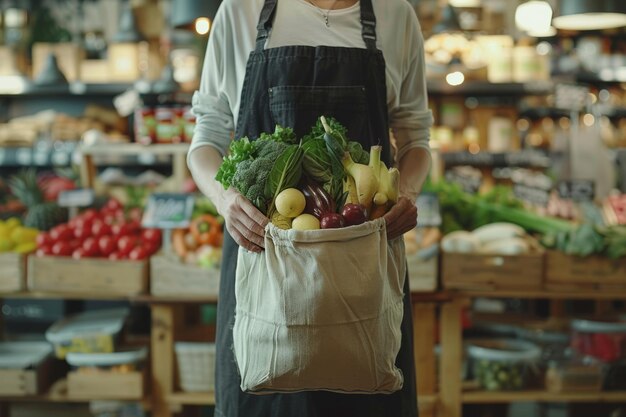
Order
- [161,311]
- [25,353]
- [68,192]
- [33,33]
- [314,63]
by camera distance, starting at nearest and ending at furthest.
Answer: [314,63] → [161,311] → [25,353] → [68,192] → [33,33]

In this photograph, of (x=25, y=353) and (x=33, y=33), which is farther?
(x=33, y=33)

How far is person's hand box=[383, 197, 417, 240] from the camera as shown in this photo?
58.5 inches

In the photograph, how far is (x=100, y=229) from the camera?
11.4 feet

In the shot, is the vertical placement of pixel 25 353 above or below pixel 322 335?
below

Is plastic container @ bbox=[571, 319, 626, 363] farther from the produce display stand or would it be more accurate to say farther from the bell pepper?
the bell pepper

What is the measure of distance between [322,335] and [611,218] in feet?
A: 10.4

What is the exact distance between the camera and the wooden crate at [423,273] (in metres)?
3.16

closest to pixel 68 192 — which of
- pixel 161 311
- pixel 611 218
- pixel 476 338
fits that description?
pixel 161 311

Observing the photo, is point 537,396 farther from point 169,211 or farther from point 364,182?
point 364,182

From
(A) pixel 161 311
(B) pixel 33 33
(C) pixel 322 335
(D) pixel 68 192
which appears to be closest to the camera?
(C) pixel 322 335

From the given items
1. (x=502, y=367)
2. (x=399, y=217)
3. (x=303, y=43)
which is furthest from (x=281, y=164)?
(x=502, y=367)

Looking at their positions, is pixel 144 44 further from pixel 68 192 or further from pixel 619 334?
pixel 619 334

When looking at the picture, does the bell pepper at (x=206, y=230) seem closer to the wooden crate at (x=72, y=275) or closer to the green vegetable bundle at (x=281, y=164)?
the wooden crate at (x=72, y=275)

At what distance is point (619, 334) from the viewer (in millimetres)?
3449
